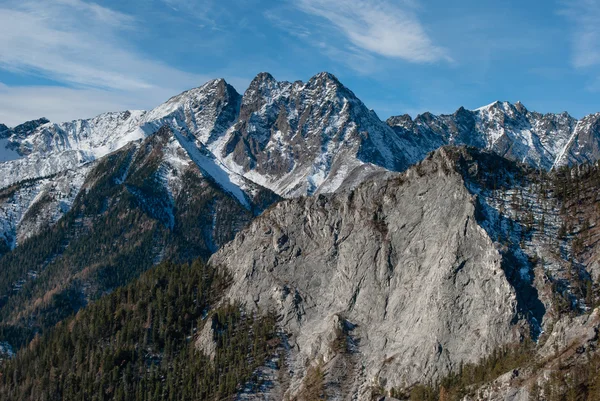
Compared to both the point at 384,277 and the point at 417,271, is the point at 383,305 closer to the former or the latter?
the point at 384,277

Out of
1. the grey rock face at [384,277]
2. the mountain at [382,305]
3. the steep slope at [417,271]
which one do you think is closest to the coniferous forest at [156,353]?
the mountain at [382,305]

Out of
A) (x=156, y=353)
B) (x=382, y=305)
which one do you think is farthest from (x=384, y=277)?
(x=156, y=353)

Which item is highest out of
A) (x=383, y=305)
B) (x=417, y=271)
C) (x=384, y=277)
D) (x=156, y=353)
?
(x=417, y=271)

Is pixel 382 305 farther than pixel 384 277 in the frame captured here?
No

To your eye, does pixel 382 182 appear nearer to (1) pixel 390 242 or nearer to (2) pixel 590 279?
(1) pixel 390 242

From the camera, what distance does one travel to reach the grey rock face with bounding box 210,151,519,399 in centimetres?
13975

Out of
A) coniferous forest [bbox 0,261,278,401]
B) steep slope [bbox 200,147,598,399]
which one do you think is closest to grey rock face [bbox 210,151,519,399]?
steep slope [bbox 200,147,598,399]

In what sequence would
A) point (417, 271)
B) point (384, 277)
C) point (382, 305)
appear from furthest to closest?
point (384, 277), point (382, 305), point (417, 271)

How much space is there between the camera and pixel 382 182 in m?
176

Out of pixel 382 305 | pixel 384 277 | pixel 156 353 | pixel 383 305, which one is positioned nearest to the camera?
pixel 383 305

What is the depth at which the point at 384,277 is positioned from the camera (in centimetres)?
16112

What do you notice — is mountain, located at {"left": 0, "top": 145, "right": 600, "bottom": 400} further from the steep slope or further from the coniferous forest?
the coniferous forest

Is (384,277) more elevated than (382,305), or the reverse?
(384,277)

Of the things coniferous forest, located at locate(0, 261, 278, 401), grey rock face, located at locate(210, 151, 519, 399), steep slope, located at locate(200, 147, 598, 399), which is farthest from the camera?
coniferous forest, located at locate(0, 261, 278, 401)
